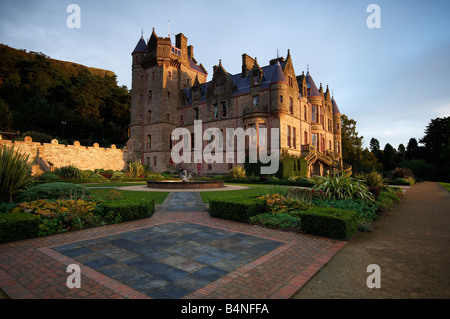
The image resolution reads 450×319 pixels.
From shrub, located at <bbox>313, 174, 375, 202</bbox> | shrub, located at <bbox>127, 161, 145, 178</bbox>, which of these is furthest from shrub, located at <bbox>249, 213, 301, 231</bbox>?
shrub, located at <bbox>127, 161, 145, 178</bbox>

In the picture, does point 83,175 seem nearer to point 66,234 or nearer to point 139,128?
point 139,128

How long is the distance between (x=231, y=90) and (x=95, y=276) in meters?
31.3

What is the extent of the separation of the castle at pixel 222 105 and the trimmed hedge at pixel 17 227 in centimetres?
2516

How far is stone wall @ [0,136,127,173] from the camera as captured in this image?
89.3 feet

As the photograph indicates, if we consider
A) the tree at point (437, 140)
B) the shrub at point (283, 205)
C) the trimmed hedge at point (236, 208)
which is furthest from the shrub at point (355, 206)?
the tree at point (437, 140)

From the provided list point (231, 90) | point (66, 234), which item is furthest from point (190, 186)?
point (231, 90)

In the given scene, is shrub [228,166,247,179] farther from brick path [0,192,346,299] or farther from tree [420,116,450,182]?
tree [420,116,450,182]

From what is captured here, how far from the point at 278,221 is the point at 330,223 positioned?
65.8 inches

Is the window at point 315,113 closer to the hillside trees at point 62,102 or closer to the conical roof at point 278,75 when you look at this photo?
the conical roof at point 278,75

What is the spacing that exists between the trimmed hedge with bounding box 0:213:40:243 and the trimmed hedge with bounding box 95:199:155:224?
189 cm

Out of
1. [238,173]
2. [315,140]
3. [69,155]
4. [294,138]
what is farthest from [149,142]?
[315,140]

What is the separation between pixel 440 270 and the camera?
425 cm

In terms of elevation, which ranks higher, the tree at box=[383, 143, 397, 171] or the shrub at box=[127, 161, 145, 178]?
the tree at box=[383, 143, 397, 171]

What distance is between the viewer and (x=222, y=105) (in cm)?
3338
